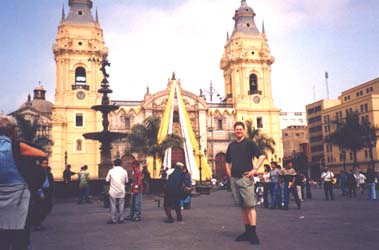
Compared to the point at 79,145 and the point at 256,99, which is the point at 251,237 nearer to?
the point at 79,145

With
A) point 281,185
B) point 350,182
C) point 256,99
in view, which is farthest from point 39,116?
point 281,185

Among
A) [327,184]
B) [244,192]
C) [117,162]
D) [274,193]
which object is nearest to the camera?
[244,192]

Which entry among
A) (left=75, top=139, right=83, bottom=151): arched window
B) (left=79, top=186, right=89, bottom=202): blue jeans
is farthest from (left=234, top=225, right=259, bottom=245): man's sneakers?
(left=75, top=139, right=83, bottom=151): arched window

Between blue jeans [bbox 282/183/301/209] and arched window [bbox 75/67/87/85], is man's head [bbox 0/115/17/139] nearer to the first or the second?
blue jeans [bbox 282/183/301/209]

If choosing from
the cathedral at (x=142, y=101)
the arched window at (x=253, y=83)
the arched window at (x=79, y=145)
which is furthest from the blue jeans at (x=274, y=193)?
the arched window at (x=253, y=83)

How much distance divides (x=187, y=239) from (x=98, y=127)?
156 ft

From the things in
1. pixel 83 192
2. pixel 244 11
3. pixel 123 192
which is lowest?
pixel 83 192

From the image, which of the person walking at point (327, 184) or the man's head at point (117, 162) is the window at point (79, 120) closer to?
the person walking at point (327, 184)

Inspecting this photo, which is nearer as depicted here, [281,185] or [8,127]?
[8,127]

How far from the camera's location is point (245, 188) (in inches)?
285

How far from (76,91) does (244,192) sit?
4975cm

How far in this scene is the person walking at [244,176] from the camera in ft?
23.6

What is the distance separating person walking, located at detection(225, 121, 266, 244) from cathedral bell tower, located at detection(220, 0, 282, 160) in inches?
2032

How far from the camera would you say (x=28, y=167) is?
445 cm
